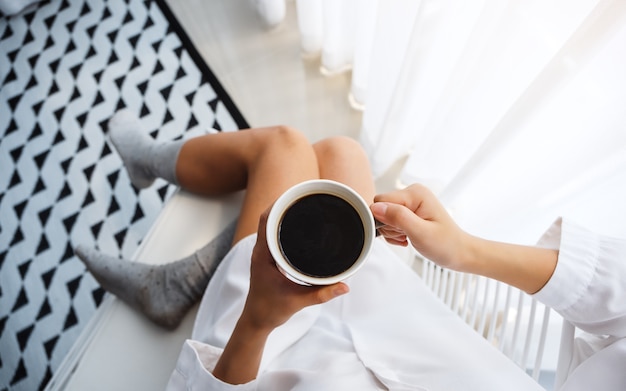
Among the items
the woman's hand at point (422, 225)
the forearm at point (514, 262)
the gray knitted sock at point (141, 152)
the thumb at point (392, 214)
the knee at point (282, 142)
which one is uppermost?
the thumb at point (392, 214)

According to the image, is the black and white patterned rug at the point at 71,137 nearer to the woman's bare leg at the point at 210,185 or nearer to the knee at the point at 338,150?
the woman's bare leg at the point at 210,185

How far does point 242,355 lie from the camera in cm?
60

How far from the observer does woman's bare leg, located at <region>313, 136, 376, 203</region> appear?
2.65ft

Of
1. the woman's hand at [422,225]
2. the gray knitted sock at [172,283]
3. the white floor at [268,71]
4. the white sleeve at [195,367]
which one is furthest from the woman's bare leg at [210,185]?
the white floor at [268,71]

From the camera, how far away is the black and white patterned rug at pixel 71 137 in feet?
4.11

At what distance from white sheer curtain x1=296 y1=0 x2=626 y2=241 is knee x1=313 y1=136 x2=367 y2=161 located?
0.58ft

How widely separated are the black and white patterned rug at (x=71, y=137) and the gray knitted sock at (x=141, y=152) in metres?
0.29

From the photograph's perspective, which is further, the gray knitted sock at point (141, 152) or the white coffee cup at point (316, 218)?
the gray knitted sock at point (141, 152)

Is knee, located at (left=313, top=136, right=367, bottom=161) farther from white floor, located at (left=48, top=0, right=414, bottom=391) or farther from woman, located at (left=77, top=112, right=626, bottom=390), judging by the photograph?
white floor, located at (left=48, top=0, right=414, bottom=391)

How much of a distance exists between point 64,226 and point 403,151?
3.15 ft

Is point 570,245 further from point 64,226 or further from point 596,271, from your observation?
point 64,226

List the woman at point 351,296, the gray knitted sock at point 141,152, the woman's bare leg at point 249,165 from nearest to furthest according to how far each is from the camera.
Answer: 1. the woman at point 351,296
2. the woman's bare leg at point 249,165
3. the gray knitted sock at point 141,152

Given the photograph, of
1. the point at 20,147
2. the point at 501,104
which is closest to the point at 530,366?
the point at 501,104

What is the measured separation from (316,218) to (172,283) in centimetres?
45
